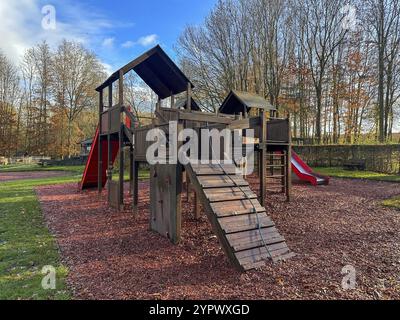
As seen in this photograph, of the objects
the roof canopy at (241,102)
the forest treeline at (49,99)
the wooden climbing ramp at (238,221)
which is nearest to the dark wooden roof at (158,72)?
the roof canopy at (241,102)

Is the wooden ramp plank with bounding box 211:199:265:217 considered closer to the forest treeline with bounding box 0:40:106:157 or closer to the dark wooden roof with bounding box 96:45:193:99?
the dark wooden roof with bounding box 96:45:193:99

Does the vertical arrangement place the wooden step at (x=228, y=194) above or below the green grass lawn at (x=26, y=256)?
above

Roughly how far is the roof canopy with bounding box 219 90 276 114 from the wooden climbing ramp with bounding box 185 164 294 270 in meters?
7.59

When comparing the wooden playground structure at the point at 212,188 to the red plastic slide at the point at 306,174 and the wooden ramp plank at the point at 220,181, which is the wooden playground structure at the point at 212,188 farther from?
the red plastic slide at the point at 306,174

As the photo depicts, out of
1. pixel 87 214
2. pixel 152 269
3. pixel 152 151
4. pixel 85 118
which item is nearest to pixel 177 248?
pixel 152 269

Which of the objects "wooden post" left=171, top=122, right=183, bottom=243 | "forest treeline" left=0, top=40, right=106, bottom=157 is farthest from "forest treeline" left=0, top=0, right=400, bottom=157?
"wooden post" left=171, top=122, right=183, bottom=243

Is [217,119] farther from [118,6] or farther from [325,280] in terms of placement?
[118,6]

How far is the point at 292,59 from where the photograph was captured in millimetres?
25188

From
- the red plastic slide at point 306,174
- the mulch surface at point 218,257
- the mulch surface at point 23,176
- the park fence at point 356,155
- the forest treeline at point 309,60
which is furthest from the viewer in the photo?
the forest treeline at point 309,60

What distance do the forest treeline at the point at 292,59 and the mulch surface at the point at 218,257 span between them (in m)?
18.1

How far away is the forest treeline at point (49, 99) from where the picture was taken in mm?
34219

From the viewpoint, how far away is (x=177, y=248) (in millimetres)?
4895

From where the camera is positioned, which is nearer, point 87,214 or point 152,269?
point 152,269

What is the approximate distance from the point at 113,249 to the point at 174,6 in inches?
356
